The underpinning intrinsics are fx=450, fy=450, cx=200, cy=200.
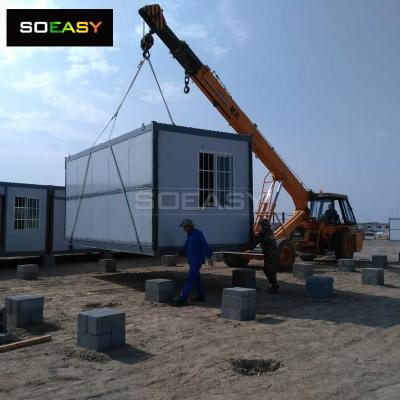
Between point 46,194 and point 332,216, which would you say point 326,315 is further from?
point 46,194

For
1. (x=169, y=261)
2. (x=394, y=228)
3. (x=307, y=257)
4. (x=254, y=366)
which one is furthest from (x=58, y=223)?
(x=394, y=228)

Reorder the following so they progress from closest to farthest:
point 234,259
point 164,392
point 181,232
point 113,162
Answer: point 164,392, point 181,232, point 113,162, point 234,259

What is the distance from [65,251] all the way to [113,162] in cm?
754

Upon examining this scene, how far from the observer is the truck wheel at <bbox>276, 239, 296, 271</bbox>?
49.5 feet

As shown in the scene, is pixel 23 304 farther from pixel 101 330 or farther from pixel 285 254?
pixel 285 254

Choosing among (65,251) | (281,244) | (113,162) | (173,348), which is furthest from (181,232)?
(65,251)

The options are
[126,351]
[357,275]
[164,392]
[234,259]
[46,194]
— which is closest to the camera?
[164,392]

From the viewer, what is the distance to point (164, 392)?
4535 millimetres

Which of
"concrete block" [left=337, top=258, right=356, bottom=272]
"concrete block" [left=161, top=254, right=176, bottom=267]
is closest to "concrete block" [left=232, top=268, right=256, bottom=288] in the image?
"concrete block" [left=337, top=258, right=356, bottom=272]

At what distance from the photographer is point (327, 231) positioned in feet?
60.4

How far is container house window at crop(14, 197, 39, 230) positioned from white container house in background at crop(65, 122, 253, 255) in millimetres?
5580

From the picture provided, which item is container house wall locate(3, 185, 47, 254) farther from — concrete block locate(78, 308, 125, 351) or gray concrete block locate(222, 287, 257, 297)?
concrete block locate(78, 308, 125, 351)

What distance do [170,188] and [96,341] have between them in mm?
4802

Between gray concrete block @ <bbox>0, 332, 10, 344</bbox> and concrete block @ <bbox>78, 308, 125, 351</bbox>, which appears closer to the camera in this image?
concrete block @ <bbox>78, 308, 125, 351</bbox>
